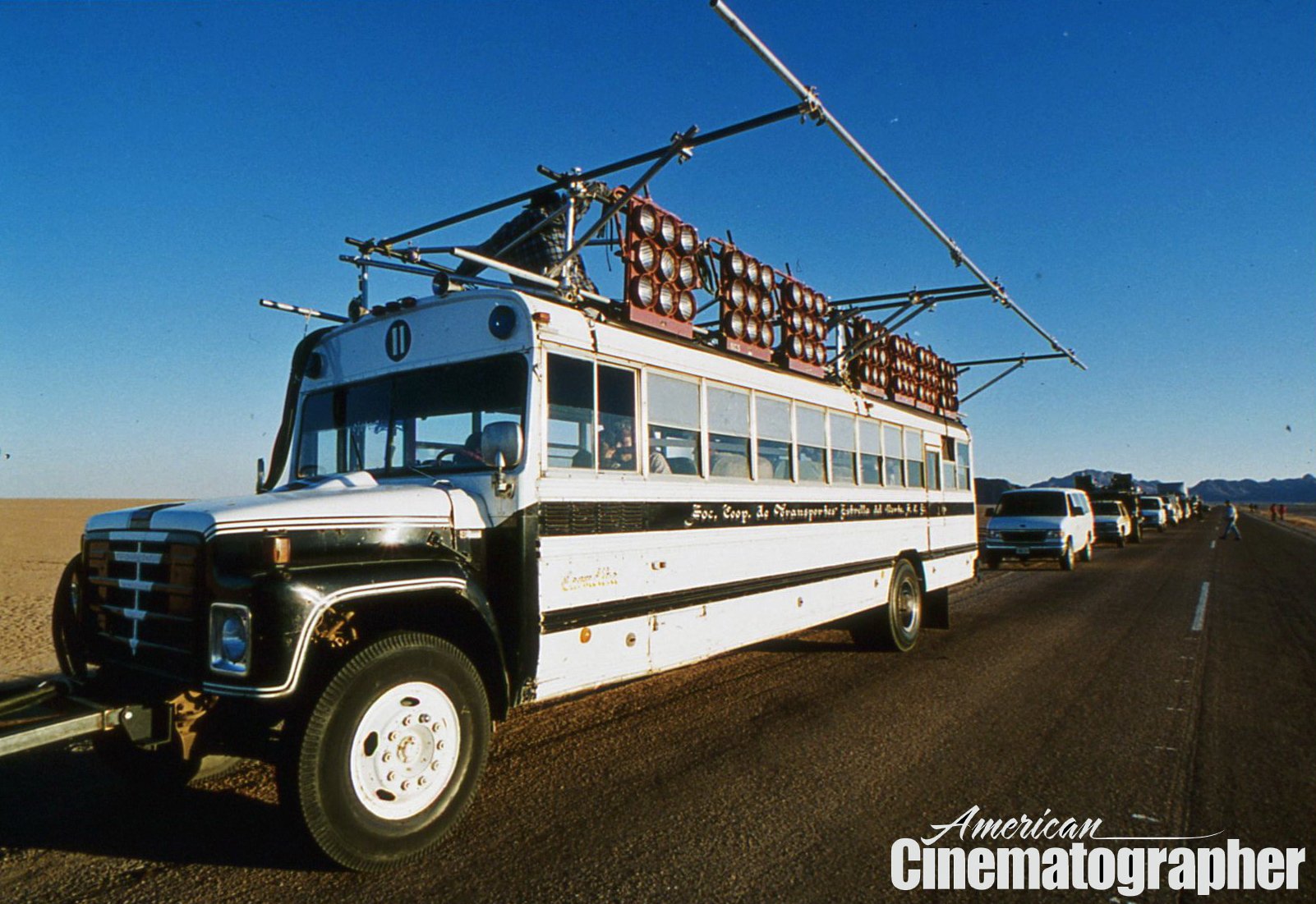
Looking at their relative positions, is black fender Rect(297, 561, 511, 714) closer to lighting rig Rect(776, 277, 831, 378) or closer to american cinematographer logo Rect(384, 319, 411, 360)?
american cinematographer logo Rect(384, 319, 411, 360)

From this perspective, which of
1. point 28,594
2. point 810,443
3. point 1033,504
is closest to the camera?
point 810,443

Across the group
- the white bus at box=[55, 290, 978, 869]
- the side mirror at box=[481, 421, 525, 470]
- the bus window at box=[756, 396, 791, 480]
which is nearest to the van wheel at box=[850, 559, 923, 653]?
the white bus at box=[55, 290, 978, 869]

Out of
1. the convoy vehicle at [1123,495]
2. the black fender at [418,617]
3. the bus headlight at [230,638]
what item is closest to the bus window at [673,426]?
the black fender at [418,617]

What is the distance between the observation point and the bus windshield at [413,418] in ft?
14.9

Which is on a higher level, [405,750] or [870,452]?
[870,452]

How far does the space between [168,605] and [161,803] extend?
4.87 feet

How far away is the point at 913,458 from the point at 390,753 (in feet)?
24.7

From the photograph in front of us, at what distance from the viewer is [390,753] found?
3.58 meters

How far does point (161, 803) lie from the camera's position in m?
4.32

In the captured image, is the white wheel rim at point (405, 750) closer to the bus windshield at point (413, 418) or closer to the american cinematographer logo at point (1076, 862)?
the bus windshield at point (413, 418)

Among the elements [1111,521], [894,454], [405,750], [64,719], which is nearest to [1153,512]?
[1111,521]

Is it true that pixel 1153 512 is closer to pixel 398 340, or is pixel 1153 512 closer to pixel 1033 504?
pixel 1033 504

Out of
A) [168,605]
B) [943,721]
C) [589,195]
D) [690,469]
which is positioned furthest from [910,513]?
[168,605]

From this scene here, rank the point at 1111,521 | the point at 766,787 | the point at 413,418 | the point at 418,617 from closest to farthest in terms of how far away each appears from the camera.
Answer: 1. the point at 418,617
2. the point at 766,787
3. the point at 413,418
4. the point at 1111,521
